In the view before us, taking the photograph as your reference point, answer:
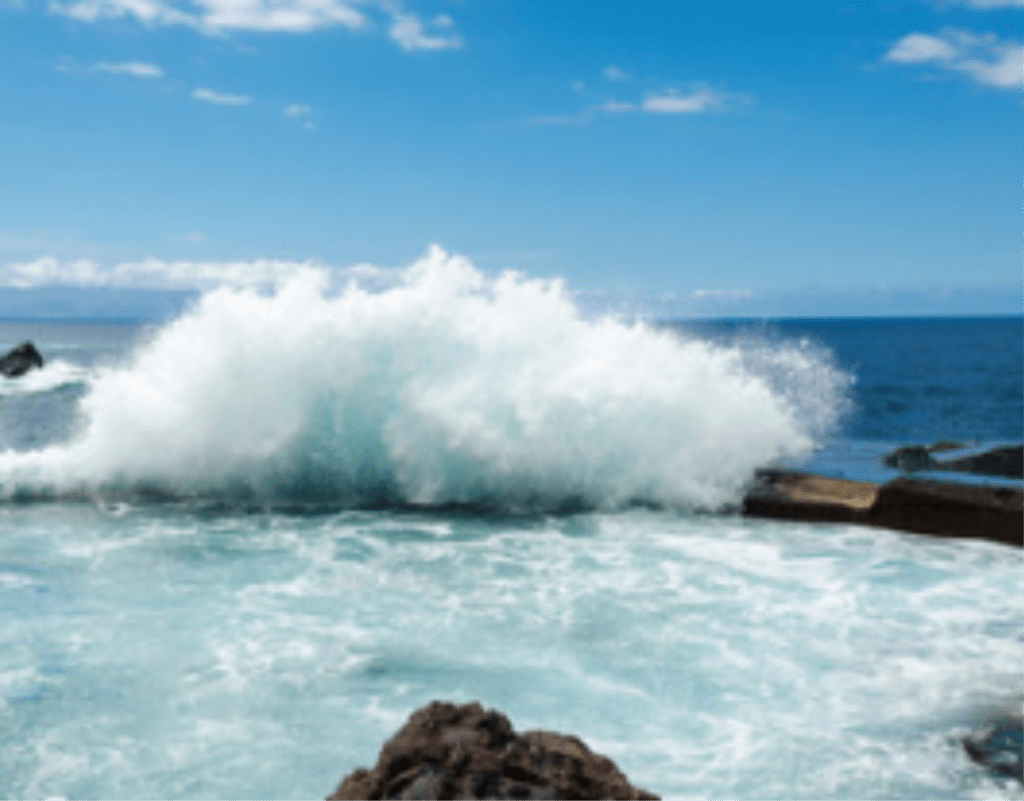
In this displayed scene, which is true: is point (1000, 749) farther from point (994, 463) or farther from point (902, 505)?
point (994, 463)

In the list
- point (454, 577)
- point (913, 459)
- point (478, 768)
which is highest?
point (478, 768)

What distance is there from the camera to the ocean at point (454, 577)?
583cm

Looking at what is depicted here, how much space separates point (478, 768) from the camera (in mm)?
3213

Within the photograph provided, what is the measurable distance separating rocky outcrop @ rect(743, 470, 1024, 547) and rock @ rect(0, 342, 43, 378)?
38.6 metres

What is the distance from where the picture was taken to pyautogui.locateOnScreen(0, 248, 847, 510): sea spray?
1384 cm

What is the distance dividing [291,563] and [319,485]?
4040mm

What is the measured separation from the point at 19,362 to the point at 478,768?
4574 cm

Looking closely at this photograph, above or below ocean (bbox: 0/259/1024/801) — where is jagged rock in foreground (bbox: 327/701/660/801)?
above

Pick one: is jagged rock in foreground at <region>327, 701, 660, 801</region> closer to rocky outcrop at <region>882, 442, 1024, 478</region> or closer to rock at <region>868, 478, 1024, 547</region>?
rock at <region>868, 478, 1024, 547</region>

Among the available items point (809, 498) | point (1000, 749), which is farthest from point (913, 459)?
point (1000, 749)

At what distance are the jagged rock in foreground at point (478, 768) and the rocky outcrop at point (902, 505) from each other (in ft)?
29.9

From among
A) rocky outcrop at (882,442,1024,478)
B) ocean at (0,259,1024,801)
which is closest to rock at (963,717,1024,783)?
ocean at (0,259,1024,801)

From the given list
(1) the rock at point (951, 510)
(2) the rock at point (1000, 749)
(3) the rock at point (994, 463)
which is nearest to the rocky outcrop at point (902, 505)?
(1) the rock at point (951, 510)

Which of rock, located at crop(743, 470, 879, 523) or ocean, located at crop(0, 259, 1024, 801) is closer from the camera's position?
ocean, located at crop(0, 259, 1024, 801)
